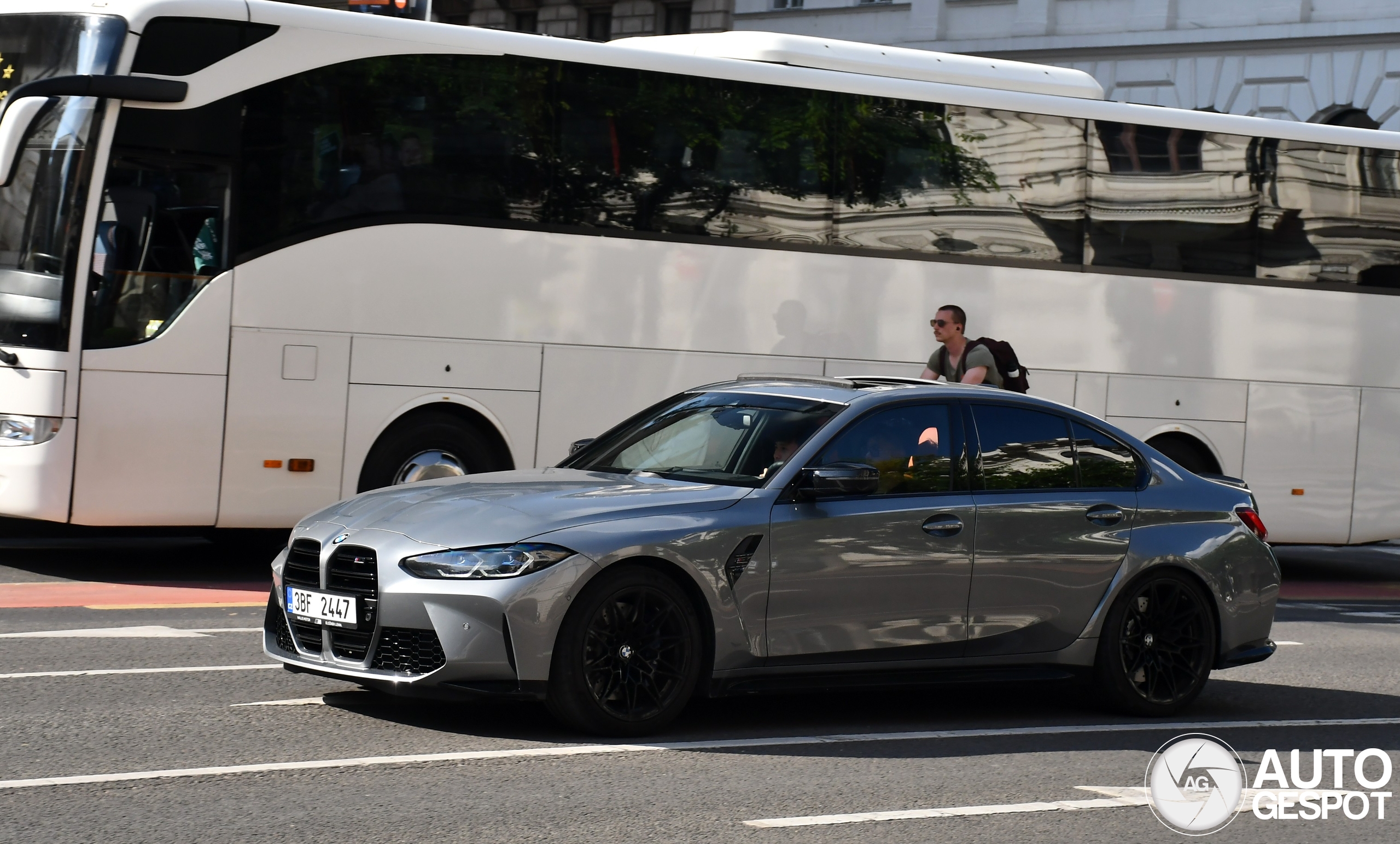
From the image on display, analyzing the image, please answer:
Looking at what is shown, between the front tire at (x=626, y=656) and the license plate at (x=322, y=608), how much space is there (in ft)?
2.75

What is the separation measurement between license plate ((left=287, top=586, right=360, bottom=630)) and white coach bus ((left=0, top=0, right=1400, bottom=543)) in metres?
4.52

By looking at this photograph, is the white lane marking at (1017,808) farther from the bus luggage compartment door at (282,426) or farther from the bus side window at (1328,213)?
the bus side window at (1328,213)

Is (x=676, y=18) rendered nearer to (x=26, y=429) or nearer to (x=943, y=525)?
(x=26, y=429)

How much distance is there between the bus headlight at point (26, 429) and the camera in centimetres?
1112

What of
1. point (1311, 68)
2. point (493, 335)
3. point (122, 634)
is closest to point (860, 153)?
point (493, 335)

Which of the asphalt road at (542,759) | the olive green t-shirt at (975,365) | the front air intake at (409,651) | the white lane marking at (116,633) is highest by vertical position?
the olive green t-shirt at (975,365)

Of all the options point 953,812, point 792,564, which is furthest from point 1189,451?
point 953,812

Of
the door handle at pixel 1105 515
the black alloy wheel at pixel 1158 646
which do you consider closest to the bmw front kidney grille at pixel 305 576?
the door handle at pixel 1105 515

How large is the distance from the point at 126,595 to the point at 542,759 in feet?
17.5

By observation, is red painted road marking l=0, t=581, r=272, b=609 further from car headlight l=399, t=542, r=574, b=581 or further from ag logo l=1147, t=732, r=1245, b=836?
ag logo l=1147, t=732, r=1245, b=836

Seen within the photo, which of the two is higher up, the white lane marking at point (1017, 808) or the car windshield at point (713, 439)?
the car windshield at point (713, 439)

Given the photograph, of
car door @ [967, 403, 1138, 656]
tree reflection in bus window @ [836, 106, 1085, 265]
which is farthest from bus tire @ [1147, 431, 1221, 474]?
car door @ [967, 403, 1138, 656]

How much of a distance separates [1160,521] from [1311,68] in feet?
76.4

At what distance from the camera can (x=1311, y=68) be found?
29594 mm
